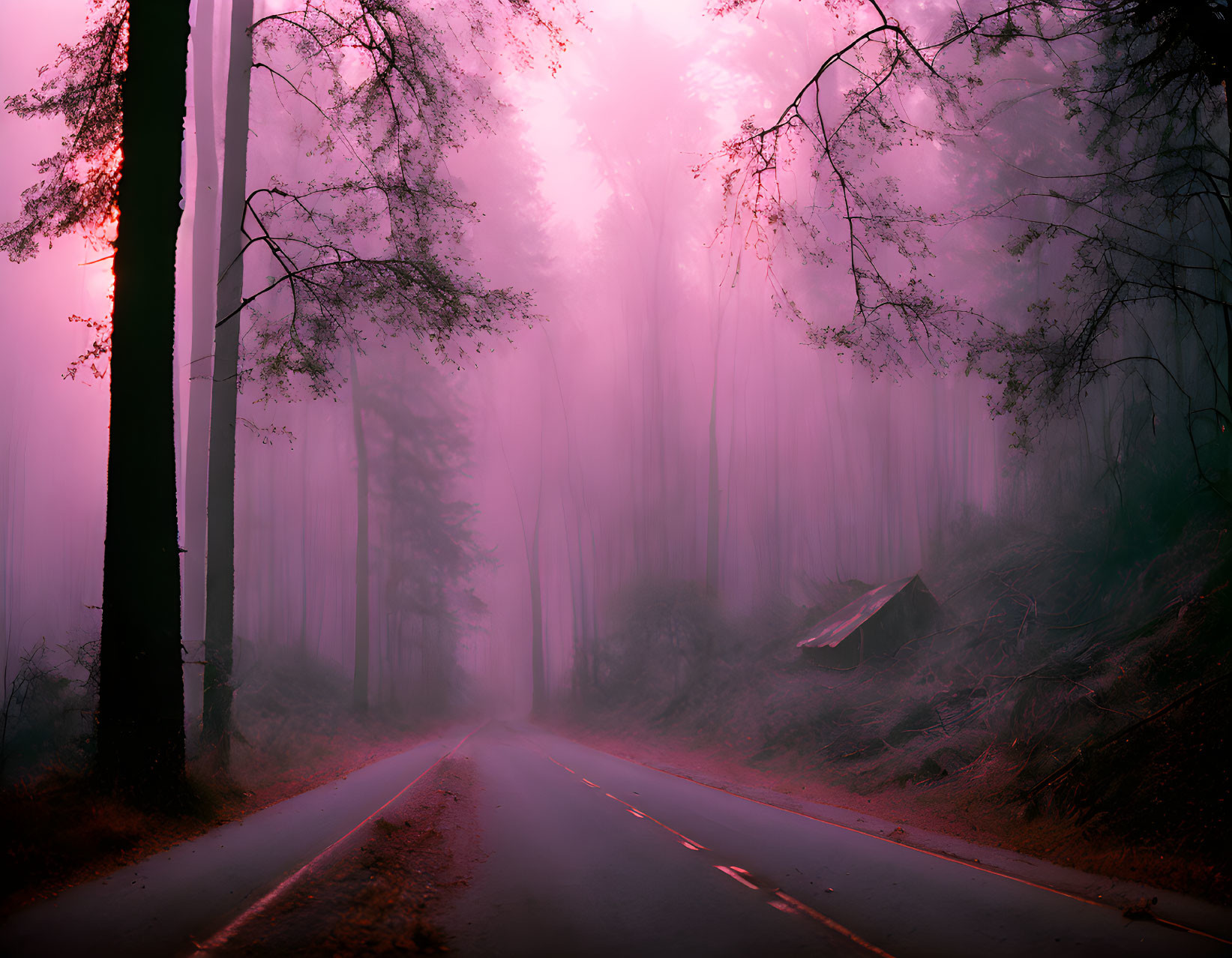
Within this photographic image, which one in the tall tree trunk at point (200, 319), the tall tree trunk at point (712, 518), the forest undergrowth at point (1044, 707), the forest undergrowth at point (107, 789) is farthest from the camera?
the tall tree trunk at point (712, 518)

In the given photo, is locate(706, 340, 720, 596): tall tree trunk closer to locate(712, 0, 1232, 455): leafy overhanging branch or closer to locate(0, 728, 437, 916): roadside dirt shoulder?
locate(712, 0, 1232, 455): leafy overhanging branch

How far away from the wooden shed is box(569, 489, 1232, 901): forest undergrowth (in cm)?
52

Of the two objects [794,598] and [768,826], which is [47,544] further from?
[768,826]

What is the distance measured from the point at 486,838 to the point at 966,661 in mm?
12455

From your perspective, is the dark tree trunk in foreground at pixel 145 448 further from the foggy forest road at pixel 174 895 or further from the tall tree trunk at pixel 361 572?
the tall tree trunk at pixel 361 572

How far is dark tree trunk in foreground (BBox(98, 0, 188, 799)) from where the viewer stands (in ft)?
23.4

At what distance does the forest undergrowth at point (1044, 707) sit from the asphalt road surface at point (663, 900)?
6.27 feet

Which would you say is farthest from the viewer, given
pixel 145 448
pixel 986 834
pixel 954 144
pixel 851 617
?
pixel 851 617

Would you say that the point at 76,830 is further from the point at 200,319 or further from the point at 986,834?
the point at 200,319

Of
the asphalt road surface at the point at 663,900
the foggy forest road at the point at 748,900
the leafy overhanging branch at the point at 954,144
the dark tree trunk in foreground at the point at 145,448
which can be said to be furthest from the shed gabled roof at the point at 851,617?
the dark tree trunk in foreground at the point at 145,448

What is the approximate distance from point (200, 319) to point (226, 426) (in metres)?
4.64

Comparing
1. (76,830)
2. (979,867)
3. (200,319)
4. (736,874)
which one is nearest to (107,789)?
(76,830)

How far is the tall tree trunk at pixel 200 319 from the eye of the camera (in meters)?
14.2

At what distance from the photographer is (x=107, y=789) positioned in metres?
6.86
